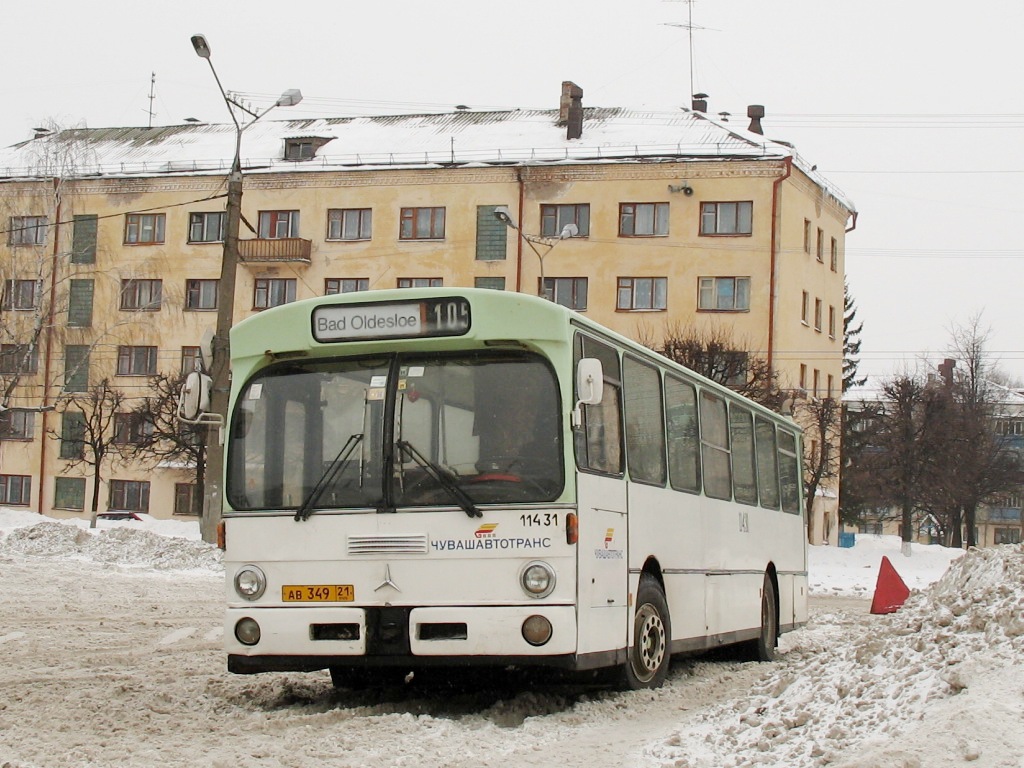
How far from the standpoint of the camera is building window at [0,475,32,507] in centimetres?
6365

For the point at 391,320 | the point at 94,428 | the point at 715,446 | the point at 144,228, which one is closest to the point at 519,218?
the point at 144,228

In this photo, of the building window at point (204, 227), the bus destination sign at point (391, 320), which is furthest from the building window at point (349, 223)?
the bus destination sign at point (391, 320)

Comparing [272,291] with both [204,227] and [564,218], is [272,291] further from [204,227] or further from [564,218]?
[564,218]

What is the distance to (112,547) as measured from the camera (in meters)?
29.7

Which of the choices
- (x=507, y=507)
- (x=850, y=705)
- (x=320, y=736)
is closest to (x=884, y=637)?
(x=850, y=705)

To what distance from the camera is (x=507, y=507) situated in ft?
31.5

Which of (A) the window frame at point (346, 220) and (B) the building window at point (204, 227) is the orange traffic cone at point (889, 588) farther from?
(B) the building window at point (204, 227)

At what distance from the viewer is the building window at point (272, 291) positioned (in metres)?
61.2

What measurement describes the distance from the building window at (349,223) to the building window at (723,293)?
43.8ft

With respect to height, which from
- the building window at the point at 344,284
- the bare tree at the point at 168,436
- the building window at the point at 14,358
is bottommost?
the bare tree at the point at 168,436

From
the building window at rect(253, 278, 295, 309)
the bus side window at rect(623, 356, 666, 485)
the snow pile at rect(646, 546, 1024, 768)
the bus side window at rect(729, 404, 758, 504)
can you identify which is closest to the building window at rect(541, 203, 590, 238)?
the building window at rect(253, 278, 295, 309)

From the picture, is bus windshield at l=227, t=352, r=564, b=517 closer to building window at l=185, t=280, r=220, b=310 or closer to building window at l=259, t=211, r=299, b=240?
building window at l=259, t=211, r=299, b=240

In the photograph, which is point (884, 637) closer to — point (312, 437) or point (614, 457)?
point (614, 457)

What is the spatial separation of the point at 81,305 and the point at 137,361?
344cm
